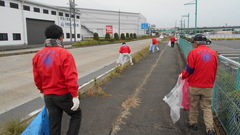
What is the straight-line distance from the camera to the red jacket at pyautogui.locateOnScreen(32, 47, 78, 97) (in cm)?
238

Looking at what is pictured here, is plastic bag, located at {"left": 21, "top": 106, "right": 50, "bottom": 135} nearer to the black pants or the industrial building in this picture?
the black pants

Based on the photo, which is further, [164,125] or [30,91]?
[30,91]

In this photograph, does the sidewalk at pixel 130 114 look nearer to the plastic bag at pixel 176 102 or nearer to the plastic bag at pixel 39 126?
the plastic bag at pixel 176 102

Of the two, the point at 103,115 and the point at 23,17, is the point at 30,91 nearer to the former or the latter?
the point at 103,115

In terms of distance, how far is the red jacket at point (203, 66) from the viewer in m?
2.99

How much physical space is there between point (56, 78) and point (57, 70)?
11 centimetres

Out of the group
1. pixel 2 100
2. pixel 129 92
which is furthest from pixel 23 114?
pixel 129 92

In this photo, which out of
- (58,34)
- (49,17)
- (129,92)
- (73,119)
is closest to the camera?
(58,34)

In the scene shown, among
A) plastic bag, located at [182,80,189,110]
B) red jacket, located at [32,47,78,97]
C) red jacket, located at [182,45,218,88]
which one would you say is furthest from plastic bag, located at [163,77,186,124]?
red jacket, located at [32,47,78,97]

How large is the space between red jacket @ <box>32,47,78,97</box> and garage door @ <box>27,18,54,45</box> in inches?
1235

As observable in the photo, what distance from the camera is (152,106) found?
4.59 metres

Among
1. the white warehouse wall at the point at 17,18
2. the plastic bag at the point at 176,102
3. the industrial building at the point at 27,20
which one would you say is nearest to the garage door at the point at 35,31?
the industrial building at the point at 27,20

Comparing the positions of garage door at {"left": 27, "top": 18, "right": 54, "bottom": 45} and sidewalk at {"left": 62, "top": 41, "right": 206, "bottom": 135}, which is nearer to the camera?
sidewalk at {"left": 62, "top": 41, "right": 206, "bottom": 135}

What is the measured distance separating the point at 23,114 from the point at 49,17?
33.8 meters
